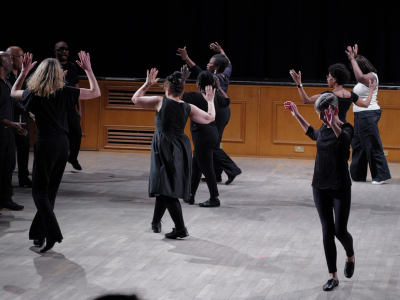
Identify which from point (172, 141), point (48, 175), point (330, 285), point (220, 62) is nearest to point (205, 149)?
point (172, 141)

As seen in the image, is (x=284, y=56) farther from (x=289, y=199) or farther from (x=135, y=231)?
(x=135, y=231)

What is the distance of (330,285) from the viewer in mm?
4211

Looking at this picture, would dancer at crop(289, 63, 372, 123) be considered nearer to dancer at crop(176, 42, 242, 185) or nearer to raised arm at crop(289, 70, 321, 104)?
raised arm at crop(289, 70, 321, 104)

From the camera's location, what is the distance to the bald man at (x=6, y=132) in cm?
591

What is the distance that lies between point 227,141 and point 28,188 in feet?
12.3

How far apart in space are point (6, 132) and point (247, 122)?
4810mm

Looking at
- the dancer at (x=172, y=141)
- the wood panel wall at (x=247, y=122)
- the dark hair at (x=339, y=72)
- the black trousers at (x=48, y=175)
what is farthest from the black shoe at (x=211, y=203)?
the wood panel wall at (x=247, y=122)

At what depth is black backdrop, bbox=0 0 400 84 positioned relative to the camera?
10.4 m

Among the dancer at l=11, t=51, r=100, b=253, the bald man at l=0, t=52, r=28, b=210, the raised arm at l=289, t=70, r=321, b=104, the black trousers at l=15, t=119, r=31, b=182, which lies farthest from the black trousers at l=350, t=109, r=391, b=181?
the dancer at l=11, t=51, r=100, b=253

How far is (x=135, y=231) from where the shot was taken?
223 inches

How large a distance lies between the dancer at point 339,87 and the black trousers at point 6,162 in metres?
2.81

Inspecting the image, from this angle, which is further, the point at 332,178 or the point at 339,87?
the point at 339,87

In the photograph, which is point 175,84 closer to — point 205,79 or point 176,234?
point 205,79

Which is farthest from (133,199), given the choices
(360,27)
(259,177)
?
(360,27)
